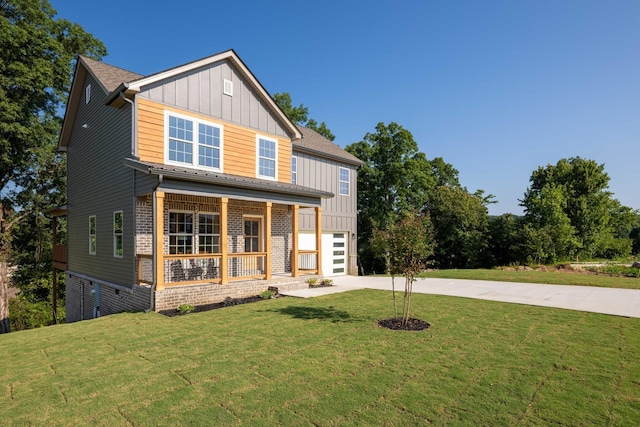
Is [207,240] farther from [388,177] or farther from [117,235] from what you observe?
[388,177]

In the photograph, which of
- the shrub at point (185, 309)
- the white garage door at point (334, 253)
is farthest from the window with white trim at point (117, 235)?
the white garage door at point (334, 253)

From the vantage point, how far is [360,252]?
1134 inches

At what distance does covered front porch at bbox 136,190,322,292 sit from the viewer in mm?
9914

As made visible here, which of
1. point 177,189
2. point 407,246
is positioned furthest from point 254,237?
point 407,246

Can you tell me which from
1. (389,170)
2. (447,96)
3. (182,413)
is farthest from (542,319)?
(389,170)

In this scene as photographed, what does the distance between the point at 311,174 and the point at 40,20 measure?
1734cm

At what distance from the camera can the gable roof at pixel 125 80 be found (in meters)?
10.4

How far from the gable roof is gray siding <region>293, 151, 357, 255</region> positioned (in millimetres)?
2441

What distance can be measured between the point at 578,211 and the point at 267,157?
29.3 meters

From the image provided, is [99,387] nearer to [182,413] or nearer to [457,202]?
[182,413]

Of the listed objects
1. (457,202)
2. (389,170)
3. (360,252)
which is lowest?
(360,252)

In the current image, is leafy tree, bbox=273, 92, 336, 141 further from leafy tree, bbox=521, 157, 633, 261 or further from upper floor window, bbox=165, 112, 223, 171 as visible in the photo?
upper floor window, bbox=165, 112, 223, 171

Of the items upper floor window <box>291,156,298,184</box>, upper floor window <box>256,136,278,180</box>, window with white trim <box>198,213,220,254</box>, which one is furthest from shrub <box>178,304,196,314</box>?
upper floor window <box>291,156,298,184</box>

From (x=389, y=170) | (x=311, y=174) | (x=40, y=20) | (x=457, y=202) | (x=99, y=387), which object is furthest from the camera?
(x=457, y=202)
